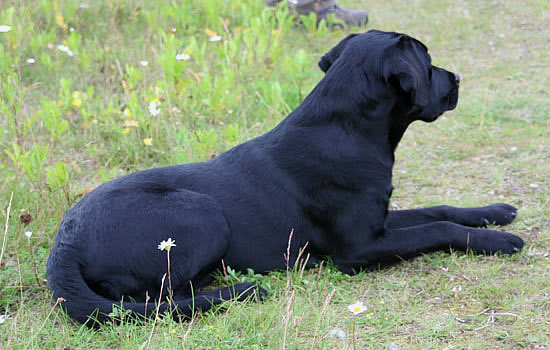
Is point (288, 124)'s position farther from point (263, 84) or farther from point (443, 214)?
point (263, 84)

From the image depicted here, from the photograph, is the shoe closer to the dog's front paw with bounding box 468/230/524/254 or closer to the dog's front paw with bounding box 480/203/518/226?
the dog's front paw with bounding box 480/203/518/226

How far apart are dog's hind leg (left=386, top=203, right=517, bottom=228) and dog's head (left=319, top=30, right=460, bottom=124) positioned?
606 millimetres

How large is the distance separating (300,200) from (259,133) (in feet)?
5.45

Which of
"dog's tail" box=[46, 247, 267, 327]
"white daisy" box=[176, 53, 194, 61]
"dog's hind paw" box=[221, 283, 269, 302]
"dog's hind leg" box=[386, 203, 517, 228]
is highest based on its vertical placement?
"white daisy" box=[176, 53, 194, 61]

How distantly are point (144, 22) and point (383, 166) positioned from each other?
4.52 metres

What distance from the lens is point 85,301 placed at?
2.63 m

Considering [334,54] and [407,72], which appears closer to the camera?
[407,72]

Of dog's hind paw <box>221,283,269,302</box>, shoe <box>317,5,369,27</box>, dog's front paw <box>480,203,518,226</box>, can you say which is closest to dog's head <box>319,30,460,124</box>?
dog's front paw <box>480,203,518,226</box>

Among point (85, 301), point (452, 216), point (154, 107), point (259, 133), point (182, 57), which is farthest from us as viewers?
point (182, 57)

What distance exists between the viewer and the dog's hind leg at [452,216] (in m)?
3.48

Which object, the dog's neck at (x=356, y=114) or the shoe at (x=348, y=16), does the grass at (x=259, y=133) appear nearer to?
the shoe at (x=348, y=16)

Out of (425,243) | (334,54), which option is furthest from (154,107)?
(425,243)

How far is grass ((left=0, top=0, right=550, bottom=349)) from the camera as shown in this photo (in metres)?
2.63

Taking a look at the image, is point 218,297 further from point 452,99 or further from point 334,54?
point 452,99
